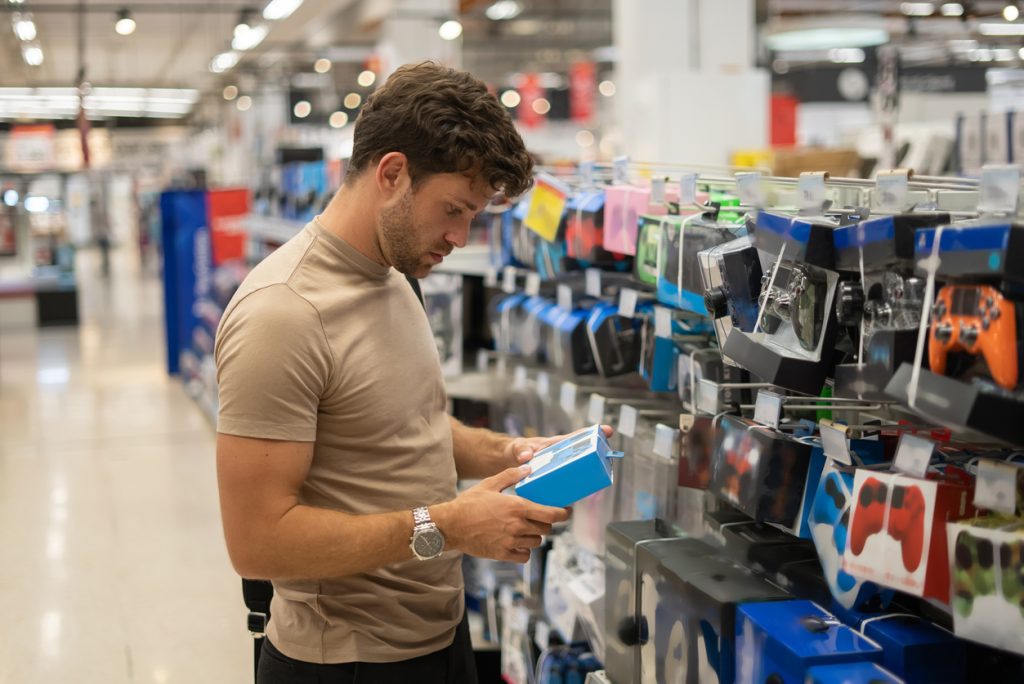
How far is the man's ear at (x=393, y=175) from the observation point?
67.2 inches

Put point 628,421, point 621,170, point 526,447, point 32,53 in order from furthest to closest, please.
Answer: point 32,53, point 621,170, point 628,421, point 526,447

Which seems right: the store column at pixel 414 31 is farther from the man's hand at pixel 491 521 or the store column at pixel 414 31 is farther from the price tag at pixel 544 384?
the man's hand at pixel 491 521

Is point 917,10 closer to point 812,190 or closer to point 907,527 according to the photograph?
point 812,190

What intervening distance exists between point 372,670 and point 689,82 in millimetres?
6490

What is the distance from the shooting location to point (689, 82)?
768 centimetres

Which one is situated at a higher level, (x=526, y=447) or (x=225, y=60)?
(x=225, y=60)

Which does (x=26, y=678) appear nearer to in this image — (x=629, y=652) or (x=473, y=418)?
(x=473, y=418)

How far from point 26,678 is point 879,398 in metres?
3.63

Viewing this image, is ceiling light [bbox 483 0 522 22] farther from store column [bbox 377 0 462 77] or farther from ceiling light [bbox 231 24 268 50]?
store column [bbox 377 0 462 77]

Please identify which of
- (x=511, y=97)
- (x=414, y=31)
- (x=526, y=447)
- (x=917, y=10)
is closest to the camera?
(x=526, y=447)

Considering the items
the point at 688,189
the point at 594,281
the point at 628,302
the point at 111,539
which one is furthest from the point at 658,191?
the point at 111,539

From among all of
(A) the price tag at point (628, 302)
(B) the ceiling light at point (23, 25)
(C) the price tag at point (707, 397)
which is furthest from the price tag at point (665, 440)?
(B) the ceiling light at point (23, 25)

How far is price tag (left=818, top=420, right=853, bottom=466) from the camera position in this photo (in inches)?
65.4

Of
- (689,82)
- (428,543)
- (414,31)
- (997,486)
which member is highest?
(414,31)
